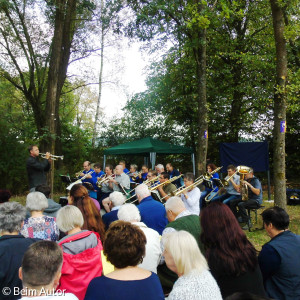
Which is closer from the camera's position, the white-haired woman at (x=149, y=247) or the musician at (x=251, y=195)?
the white-haired woman at (x=149, y=247)

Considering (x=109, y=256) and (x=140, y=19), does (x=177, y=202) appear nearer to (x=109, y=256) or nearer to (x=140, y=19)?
(x=109, y=256)

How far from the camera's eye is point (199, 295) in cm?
184

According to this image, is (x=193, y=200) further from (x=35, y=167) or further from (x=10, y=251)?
(x=10, y=251)

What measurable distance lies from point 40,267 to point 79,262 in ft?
3.13

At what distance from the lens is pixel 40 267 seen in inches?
65.3

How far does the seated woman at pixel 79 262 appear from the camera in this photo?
8.30 ft

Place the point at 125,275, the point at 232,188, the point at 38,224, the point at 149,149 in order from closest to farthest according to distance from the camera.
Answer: the point at 125,275 < the point at 38,224 < the point at 232,188 < the point at 149,149

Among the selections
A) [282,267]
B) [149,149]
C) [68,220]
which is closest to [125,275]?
[68,220]

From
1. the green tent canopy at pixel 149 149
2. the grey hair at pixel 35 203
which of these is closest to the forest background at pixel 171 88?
the green tent canopy at pixel 149 149

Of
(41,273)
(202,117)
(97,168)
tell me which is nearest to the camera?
(41,273)

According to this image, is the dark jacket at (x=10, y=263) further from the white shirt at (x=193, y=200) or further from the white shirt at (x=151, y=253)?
the white shirt at (x=193, y=200)

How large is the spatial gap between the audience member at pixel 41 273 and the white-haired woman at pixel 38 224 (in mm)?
1546

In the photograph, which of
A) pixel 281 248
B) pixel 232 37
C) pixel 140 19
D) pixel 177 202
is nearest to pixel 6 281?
pixel 177 202

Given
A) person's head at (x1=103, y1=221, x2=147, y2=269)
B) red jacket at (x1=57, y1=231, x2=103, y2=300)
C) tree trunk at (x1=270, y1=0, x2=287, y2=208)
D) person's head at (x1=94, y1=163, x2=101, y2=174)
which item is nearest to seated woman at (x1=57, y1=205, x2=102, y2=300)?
red jacket at (x1=57, y1=231, x2=103, y2=300)
